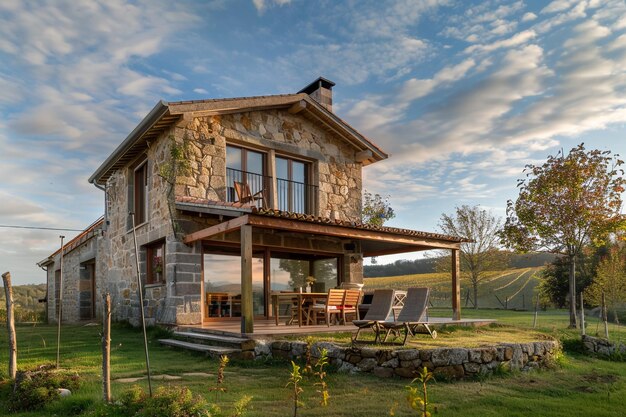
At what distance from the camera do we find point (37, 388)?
5742 mm

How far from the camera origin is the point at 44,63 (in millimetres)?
10516

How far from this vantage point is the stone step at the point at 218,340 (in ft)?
27.3

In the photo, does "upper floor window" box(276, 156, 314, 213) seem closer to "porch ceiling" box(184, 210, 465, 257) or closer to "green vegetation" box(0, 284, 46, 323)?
"porch ceiling" box(184, 210, 465, 257)

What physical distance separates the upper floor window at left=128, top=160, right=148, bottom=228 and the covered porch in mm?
2909

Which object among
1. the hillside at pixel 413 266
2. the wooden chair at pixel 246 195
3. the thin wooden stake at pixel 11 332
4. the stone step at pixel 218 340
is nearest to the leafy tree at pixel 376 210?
the wooden chair at pixel 246 195

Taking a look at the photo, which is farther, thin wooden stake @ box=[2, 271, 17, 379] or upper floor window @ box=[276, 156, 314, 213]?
upper floor window @ box=[276, 156, 314, 213]

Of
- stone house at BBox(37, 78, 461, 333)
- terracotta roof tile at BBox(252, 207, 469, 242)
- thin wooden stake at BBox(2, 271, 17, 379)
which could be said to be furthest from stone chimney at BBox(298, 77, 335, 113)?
thin wooden stake at BBox(2, 271, 17, 379)

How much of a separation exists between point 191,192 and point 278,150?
9.42ft

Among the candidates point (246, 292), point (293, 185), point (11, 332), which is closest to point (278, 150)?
point (293, 185)

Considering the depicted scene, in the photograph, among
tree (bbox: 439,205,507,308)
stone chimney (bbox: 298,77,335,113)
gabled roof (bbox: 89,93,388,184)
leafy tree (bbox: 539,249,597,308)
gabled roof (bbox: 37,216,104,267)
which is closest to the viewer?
gabled roof (bbox: 89,93,388,184)

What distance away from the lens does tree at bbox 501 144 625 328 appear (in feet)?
48.0

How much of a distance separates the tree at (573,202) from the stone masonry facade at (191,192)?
5.51 m

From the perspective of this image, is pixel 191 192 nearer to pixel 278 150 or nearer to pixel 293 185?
pixel 278 150

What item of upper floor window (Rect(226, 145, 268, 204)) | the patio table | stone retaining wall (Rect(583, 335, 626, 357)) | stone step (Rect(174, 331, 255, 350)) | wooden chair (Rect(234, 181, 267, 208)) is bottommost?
stone retaining wall (Rect(583, 335, 626, 357))
